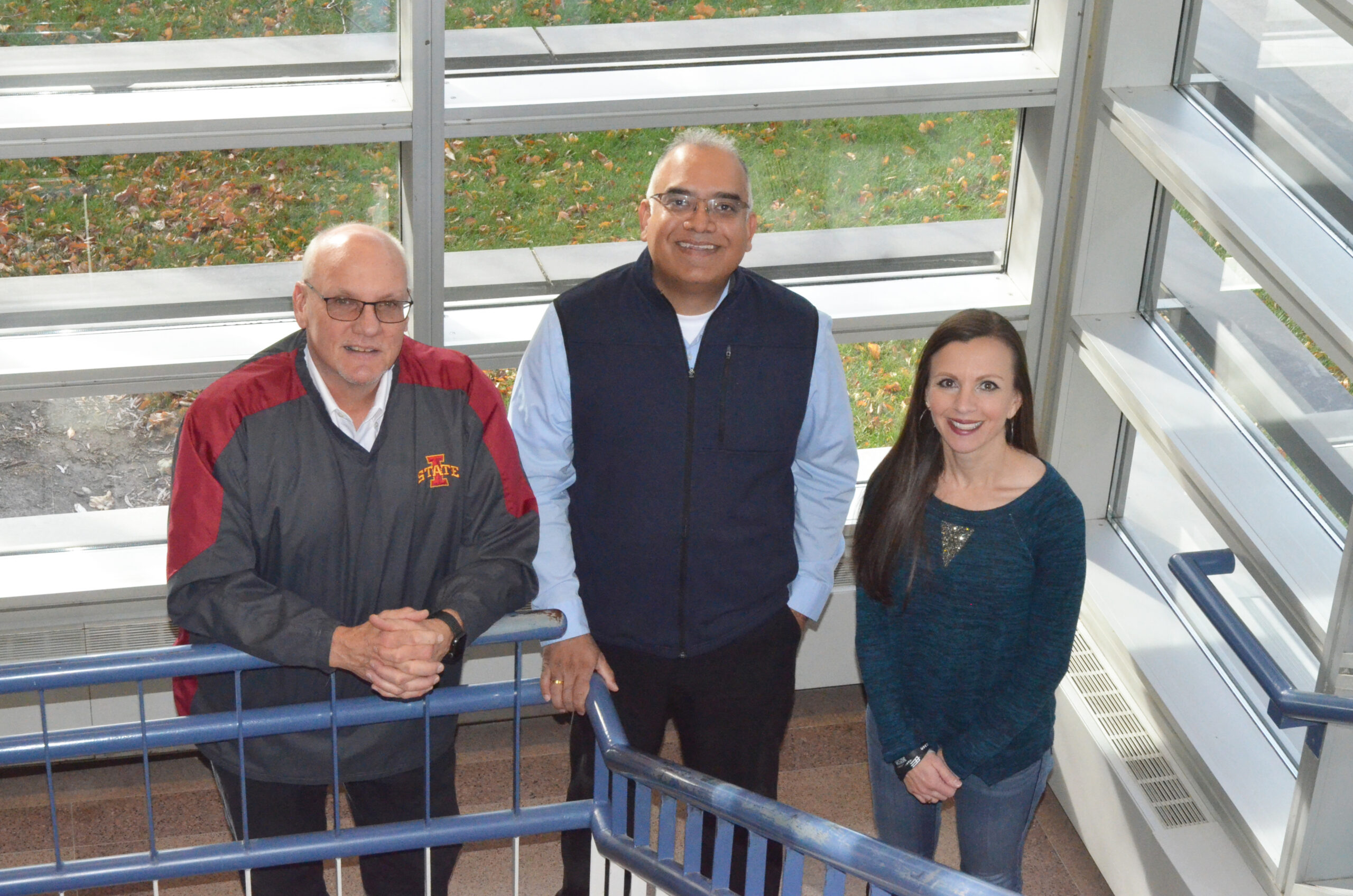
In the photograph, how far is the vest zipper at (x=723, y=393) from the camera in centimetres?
291

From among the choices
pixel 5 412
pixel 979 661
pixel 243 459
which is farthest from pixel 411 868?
pixel 5 412

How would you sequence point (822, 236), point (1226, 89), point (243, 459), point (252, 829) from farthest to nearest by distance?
point (822, 236) → point (1226, 89) → point (252, 829) → point (243, 459)

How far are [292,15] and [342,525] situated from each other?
1.54 metres

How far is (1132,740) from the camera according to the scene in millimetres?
3678

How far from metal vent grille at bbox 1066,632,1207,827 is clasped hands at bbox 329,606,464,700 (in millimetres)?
1538

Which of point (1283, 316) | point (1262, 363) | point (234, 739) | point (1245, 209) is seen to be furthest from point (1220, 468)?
point (234, 739)

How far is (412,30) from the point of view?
3.47 metres

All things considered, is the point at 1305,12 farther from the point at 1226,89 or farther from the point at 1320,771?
the point at 1320,771

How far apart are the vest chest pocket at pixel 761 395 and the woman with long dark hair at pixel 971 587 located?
0.21 meters

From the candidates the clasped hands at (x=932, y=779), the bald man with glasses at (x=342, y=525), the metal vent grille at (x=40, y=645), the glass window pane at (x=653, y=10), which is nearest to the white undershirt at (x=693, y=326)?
the bald man with glasses at (x=342, y=525)

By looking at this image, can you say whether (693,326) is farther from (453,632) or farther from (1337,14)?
(1337,14)

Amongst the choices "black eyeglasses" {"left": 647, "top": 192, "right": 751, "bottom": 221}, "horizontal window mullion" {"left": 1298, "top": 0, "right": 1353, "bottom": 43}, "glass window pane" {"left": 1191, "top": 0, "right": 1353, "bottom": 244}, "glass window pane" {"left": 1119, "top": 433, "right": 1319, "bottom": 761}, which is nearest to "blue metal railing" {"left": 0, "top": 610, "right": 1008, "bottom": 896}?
"black eyeglasses" {"left": 647, "top": 192, "right": 751, "bottom": 221}

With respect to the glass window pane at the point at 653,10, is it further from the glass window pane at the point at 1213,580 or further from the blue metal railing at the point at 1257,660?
the blue metal railing at the point at 1257,660

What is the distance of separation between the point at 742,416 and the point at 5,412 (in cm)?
196
